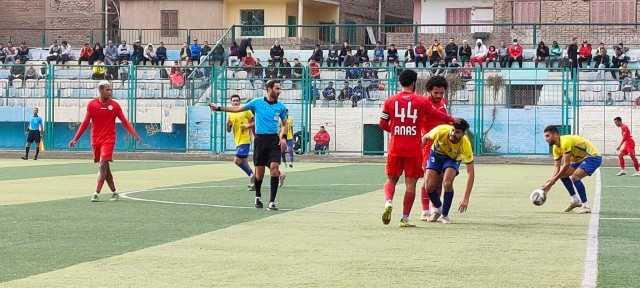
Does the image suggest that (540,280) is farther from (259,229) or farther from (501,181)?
(501,181)

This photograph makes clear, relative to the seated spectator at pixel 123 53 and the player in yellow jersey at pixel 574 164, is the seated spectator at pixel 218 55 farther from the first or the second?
the player in yellow jersey at pixel 574 164

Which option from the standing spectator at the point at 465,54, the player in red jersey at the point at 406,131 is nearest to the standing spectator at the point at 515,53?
the standing spectator at the point at 465,54

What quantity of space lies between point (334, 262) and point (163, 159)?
3640cm

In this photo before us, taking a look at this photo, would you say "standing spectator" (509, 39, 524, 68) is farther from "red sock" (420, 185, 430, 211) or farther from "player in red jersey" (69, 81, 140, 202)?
"red sock" (420, 185, 430, 211)

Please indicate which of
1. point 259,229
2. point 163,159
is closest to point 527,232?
point 259,229

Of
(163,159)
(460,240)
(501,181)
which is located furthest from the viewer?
(163,159)

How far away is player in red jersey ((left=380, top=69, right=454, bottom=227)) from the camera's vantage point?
16.6 metres

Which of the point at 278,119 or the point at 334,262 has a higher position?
the point at 278,119

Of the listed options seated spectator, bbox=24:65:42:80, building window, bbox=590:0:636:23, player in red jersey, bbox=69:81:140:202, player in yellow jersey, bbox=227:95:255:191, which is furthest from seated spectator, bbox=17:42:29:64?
player in red jersey, bbox=69:81:140:202

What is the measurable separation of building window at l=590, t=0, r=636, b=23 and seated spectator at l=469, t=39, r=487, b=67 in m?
8.41

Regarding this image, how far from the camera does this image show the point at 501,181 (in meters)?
31.9

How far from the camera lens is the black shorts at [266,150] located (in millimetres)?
20641

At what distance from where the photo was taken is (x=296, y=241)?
14711 mm

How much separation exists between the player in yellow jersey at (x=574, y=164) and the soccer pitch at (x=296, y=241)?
389 mm
